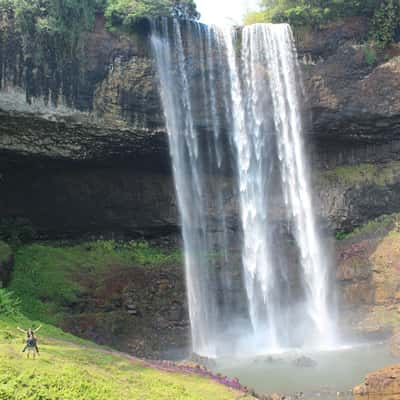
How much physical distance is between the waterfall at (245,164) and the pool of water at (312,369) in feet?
12.4

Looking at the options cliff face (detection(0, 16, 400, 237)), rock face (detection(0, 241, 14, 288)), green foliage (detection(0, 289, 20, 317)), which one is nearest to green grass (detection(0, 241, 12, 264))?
rock face (detection(0, 241, 14, 288))

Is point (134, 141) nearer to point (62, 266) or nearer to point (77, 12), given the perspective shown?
point (77, 12)

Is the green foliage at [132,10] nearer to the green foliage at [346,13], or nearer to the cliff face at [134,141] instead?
the cliff face at [134,141]

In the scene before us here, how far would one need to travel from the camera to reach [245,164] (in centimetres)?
2414

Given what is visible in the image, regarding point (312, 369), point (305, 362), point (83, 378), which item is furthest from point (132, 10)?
point (83, 378)

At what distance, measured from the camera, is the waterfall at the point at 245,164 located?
2270 centimetres

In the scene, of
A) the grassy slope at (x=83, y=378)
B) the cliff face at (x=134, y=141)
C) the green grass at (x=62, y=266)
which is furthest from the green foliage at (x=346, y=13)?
the grassy slope at (x=83, y=378)

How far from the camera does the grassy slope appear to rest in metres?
9.97

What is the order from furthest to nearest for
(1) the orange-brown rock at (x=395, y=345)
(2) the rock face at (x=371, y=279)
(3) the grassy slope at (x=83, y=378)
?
(2) the rock face at (x=371, y=279), (1) the orange-brown rock at (x=395, y=345), (3) the grassy slope at (x=83, y=378)

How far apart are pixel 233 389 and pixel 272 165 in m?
13.6

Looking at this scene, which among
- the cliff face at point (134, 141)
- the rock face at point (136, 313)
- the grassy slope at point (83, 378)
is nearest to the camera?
the grassy slope at point (83, 378)

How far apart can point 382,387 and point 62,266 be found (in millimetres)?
15448

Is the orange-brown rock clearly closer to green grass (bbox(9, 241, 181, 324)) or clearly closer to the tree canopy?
green grass (bbox(9, 241, 181, 324))

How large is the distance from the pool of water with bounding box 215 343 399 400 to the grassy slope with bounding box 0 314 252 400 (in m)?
2.44
